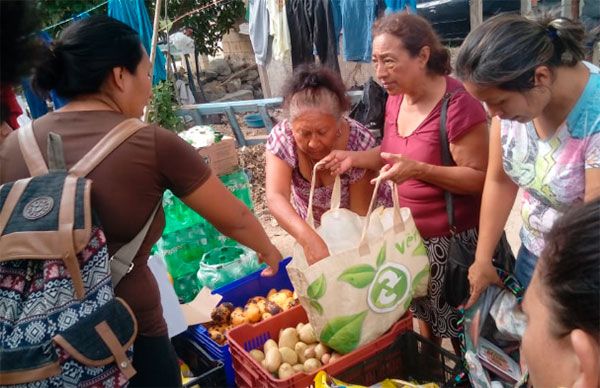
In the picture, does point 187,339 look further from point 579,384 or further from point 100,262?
point 579,384

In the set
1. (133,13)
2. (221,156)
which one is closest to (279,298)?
(221,156)

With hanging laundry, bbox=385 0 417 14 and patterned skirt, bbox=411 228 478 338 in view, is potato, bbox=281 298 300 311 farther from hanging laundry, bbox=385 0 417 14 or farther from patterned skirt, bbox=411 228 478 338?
hanging laundry, bbox=385 0 417 14

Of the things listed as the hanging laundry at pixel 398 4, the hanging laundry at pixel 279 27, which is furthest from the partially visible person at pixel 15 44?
the hanging laundry at pixel 279 27

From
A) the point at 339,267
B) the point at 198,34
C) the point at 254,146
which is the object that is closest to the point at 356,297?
the point at 339,267

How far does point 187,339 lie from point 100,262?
1.28 meters

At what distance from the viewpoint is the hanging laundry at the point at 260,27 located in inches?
290

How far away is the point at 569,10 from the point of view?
5605 millimetres

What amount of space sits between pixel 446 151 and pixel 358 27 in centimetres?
484

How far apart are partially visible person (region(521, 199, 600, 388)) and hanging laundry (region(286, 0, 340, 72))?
604 cm

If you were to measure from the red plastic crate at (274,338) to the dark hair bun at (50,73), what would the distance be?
3.95ft

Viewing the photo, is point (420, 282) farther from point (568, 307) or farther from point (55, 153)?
point (55, 153)

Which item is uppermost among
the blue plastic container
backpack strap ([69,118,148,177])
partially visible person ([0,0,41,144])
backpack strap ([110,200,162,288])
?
partially visible person ([0,0,41,144])

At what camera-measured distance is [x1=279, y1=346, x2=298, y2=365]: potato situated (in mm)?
2160

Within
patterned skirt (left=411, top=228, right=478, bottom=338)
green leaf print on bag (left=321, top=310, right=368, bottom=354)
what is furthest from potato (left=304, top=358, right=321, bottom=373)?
patterned skirt (left=411, top=228, right=478, bottom=338)
